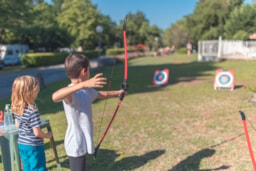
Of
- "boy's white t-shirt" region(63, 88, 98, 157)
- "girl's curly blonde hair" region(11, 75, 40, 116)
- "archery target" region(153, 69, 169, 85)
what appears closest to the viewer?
"boy's white t-shirt" region(63, 88, 98, 157)

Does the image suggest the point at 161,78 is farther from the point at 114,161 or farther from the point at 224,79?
the point at 114,161

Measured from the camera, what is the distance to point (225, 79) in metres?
9.50

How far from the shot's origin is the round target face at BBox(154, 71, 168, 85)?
10986 millimetres

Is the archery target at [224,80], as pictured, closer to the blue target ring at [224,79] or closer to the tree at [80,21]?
the blue target ring at [224,79]

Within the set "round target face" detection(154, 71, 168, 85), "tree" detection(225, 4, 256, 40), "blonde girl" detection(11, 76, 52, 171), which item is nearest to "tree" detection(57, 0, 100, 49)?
"tree" detection(225, 4, 256, 40)

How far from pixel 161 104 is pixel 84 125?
5415 mm

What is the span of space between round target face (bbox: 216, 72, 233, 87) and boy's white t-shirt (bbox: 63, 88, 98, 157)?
791 cm

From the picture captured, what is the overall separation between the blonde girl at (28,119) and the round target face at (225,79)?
7969mm

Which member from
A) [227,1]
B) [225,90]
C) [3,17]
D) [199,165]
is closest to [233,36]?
[227,1]

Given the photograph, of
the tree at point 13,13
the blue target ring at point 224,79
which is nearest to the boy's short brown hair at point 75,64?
the blue target ring at point 224,79

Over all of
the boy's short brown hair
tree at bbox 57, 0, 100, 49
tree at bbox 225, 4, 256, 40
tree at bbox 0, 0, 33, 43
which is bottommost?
the boy's short brown hair

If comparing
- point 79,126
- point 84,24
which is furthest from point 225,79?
point 84,24

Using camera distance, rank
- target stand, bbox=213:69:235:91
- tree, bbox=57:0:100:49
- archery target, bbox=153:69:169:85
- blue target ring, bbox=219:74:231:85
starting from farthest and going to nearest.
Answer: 1. tree, bbox=57:0:100:49
2. archery target, bbox=153:69:169:85
3. blue target ring, bbox=219:74:231:85
4. target stand, bbox=213:69:235:91

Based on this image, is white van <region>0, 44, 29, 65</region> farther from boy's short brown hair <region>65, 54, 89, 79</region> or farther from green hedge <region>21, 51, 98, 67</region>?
boy's short brown hair <region>65, 54, 89, 79</region>
